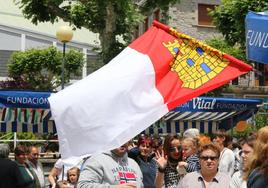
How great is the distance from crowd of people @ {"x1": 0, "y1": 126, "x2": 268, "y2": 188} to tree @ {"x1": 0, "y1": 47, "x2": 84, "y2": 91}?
24172 millimetres

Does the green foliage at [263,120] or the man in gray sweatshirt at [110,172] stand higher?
the man in gray sweatshirt at [110,172]

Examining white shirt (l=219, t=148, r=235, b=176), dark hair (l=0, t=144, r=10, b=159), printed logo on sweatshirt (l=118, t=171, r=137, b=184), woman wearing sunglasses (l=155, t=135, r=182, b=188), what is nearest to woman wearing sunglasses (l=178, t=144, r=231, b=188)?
printed logo on sweatshirt (l=118, t=171, r=137, b=184)

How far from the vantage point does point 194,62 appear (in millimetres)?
6254

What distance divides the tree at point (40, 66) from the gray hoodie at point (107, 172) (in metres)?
28.7

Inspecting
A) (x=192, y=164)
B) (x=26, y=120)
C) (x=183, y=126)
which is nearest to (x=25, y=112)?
(x=26, y=120)

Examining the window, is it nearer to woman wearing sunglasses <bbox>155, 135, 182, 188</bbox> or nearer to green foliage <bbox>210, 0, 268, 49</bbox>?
green foliage <bbox>210, 0, 268, 49</bbox>

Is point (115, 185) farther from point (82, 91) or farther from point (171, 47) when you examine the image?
point (171, 47)

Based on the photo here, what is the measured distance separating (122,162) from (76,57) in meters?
29.9

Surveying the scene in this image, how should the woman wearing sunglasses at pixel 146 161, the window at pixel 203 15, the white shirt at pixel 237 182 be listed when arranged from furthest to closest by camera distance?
the window at pixel 203 15, the woman wearing sunglasses at pixel 146 161, the white shirt at pixel 237 182

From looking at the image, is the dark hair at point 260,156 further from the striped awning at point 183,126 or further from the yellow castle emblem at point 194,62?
the striped awning at point 183,126

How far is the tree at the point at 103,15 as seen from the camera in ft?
65.3

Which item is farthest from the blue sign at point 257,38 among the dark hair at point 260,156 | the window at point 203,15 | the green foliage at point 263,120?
the window at point 203,15

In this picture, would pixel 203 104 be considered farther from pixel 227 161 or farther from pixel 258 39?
pixel 258 39

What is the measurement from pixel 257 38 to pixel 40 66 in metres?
29.7
